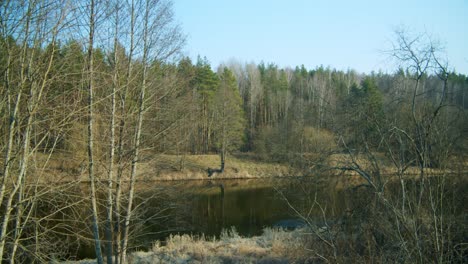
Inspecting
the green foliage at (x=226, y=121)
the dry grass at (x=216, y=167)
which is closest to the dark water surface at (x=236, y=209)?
the dry grass at (x=216, y=167)

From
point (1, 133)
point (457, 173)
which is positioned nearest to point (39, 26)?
point (1, 133)

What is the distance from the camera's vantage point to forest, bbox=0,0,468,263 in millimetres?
4008

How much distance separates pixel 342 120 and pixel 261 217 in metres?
11.8

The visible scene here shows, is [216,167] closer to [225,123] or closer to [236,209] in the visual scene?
[225,123]

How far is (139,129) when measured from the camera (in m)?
7.53

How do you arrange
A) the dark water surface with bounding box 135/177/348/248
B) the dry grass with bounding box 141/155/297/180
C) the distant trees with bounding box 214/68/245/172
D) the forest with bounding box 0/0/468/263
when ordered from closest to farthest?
the forest with bounding box 0/0/468/263 < the dark water surface with bounding box 135/177/348/248 < the dry grass with bounding box 141/155/297/180 < the distant trees with bounding box 214/68/245/172

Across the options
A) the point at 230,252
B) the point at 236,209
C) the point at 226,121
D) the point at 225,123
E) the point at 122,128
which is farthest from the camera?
the point at 226,121

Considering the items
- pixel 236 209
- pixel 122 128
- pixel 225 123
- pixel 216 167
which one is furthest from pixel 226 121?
pixel 122 128

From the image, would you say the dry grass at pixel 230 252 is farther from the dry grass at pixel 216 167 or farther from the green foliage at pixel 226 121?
the green foliage at pixel 226 121

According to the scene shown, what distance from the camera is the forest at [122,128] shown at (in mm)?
4008

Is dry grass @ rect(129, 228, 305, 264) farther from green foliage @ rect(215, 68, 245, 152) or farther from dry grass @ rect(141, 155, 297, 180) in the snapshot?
green foliage @ rect(215, 68, 245, 152)

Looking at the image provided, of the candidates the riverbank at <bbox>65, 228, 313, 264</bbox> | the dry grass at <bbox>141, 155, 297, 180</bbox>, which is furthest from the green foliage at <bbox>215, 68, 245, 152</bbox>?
the riverbank at <bbox>65, 228, 313, 264</bbox>

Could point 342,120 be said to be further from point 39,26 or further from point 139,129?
point 39,26

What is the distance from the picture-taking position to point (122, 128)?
7.55 m
